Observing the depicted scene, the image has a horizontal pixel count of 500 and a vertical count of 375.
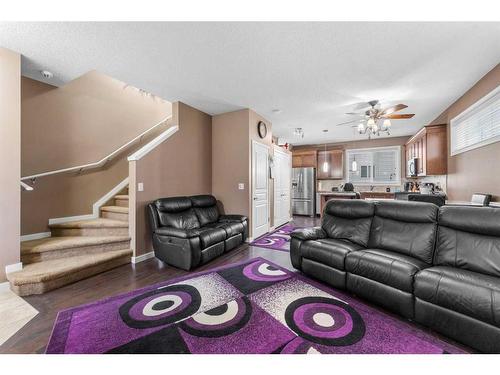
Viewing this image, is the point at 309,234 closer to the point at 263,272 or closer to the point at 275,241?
the point at 263,272

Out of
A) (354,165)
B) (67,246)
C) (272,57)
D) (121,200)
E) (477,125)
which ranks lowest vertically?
(67,246)

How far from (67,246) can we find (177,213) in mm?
1450

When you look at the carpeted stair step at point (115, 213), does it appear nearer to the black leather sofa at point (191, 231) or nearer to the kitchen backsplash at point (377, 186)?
the black leather sofa at point (191, 231)

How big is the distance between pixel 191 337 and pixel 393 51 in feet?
11.3

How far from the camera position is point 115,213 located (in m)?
3.62

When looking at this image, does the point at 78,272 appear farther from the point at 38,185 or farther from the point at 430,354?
the point at 430,354

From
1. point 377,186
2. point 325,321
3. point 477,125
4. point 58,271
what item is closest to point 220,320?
point 325,321

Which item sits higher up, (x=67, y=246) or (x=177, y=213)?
(x=177, y=213)

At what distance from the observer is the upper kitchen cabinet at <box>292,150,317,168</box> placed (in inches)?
301

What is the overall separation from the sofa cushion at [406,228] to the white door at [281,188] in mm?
3076

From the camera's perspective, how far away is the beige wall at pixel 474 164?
9.28 ft

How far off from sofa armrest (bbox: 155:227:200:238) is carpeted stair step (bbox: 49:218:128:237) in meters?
0.66

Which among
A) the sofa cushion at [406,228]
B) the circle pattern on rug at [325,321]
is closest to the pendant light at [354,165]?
the sofa cushion at [406,228]

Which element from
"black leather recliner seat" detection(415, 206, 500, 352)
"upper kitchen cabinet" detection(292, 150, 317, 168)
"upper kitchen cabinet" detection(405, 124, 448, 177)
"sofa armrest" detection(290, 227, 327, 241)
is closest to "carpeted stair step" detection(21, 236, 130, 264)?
"sofa armrest" detection(290, 227, 327, 241)
